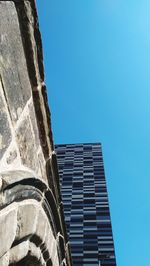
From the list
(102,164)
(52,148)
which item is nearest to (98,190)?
(102,164)

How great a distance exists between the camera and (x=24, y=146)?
6.59 ft

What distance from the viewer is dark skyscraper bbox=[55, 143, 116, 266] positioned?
42.6m

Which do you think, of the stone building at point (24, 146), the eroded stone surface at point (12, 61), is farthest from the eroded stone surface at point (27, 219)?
the eroded stone surface at point (12, 61)

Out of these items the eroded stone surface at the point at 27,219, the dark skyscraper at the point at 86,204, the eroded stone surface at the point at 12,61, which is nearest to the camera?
the eroded stone surface at the point at 12,61

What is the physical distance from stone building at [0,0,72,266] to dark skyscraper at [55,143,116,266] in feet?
124

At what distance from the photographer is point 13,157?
1.78m

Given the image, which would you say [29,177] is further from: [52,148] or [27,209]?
[52,148]

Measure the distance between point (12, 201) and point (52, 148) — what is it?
100 centimetres

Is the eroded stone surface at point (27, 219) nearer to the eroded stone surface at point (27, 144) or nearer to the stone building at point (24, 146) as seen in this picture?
the stone building at point (24, 146)

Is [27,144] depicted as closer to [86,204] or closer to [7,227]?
[7,227]

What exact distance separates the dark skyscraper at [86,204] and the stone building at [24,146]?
3783 centimetres

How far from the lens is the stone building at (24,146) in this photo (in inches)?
65.4

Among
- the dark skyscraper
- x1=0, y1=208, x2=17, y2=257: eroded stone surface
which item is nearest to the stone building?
x1=0, y1=208, x2=17, y2=257: eroded stone surface

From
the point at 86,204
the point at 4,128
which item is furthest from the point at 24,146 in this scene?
the point at 86,204
